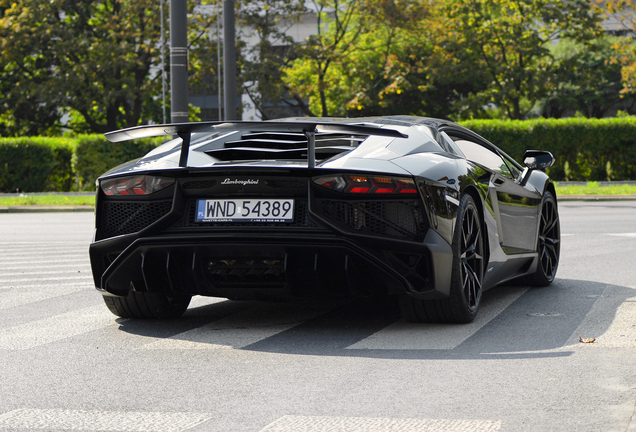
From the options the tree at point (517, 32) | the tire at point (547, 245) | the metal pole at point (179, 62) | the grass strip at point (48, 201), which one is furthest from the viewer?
the tree at point (517, 32)

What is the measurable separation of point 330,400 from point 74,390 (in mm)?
1190

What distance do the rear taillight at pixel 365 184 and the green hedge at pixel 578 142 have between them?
2396cm

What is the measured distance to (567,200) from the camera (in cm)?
2222

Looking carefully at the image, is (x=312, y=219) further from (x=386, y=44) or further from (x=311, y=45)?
(x=386, y=44)

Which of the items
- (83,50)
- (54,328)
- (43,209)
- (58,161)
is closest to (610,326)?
(54,328)

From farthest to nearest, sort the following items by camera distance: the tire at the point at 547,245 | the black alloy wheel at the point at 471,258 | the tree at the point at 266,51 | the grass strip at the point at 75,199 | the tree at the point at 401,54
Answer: the tree at the point at 401,54 < the tree at the point at 266,51 < the grass strip at the point at 75,199 < the tire at the point at 547,245 < the black alloy wheel at the point at 471,258

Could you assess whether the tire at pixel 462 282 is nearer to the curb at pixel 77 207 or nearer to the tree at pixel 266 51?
the curb at pixel 77 207

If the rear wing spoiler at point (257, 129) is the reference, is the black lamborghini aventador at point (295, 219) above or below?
below

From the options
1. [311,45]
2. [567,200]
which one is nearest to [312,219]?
[567,200]

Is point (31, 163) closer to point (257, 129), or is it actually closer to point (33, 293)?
point (33, 293)

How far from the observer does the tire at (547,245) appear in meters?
7.43

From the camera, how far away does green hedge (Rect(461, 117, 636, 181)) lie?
94.4ft

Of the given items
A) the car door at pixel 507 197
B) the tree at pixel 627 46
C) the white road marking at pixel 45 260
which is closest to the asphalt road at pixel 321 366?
the car door at pixel 507 197

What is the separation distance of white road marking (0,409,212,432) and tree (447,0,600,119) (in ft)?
111
